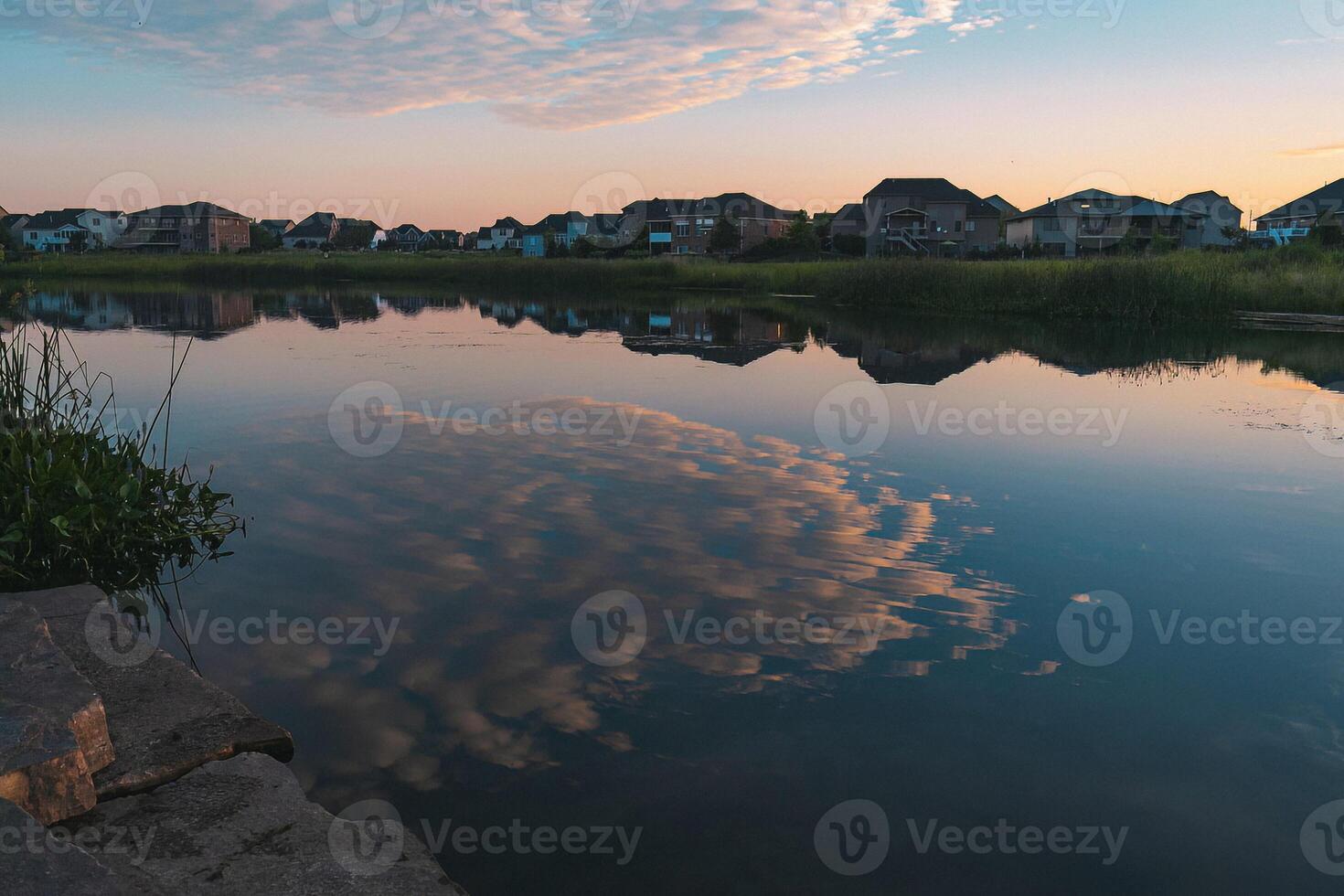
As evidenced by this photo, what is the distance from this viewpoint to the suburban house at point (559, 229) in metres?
136

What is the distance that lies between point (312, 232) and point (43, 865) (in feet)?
528

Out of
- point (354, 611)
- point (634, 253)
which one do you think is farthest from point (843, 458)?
point (634, 253)

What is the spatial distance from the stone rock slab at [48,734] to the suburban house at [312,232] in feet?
483

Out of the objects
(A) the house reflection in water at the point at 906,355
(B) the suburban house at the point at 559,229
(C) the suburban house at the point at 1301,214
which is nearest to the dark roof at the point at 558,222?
(B) the suburban house at the point at 559,229

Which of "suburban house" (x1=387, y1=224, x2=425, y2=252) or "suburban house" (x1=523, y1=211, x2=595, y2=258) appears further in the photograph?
"suburban house" (x1=387, y1=224, x2=425, y2=252)

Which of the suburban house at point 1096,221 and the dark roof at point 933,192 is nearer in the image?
the suburban house at point 1096,221

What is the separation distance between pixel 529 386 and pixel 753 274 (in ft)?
133

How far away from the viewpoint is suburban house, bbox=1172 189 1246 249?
86.8m

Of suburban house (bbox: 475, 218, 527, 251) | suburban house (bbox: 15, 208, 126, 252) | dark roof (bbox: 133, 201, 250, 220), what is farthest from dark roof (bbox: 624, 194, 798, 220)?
suburban house (bbox: 15, 208, 126, 252)

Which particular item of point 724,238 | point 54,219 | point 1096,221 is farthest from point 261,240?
point 1096,221

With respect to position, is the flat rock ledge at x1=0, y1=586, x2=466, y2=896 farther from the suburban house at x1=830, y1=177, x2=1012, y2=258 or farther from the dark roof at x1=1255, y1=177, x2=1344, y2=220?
the dark roof at x1=1255, y1=177, x2=1344, y2=220

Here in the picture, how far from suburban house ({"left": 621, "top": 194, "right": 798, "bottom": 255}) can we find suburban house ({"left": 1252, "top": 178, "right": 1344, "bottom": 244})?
164 feet

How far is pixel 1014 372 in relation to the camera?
2100 centimetres

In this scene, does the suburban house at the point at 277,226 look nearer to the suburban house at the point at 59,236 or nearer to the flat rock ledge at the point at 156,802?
the suburban house at the point at 59,236
